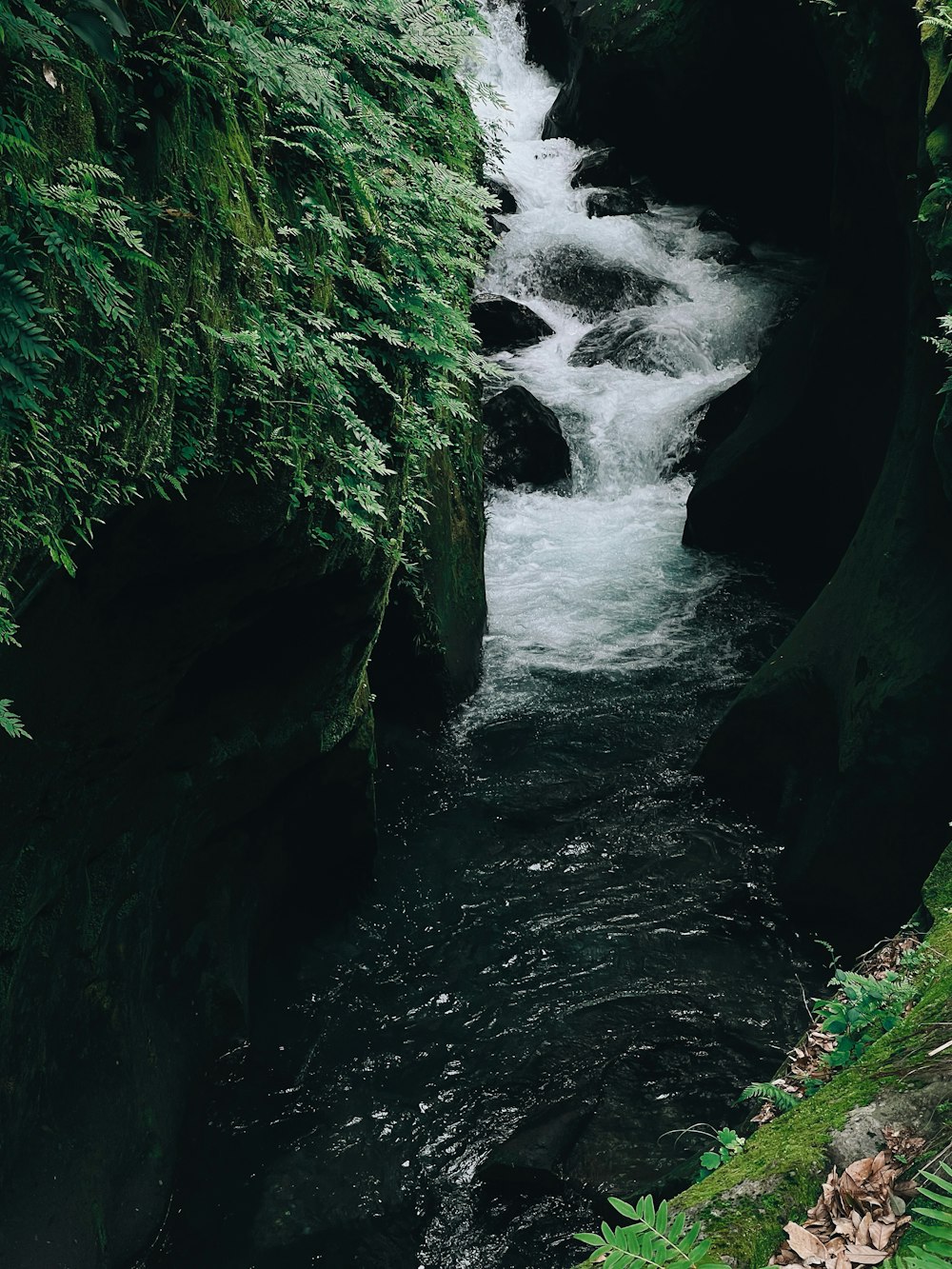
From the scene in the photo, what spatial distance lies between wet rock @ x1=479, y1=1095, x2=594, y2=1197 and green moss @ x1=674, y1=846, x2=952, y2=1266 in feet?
7.75

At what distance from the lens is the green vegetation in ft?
9.77

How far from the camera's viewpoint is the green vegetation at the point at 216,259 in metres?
2.98

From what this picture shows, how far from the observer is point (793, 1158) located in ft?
8.14

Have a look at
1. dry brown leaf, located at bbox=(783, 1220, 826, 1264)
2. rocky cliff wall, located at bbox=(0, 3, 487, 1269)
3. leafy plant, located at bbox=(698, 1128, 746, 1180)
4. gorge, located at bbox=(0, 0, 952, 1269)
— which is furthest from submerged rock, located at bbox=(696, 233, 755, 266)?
dry brown leaf, located at bbox=(783, 1220, 826, 1264)

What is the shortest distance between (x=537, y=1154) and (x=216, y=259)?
4.51 m

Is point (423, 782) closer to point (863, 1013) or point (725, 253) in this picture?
point (863, 1013)

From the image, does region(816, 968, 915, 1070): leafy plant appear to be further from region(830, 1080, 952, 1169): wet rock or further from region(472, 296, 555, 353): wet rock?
region(472, 296, 555, 353): wet rock

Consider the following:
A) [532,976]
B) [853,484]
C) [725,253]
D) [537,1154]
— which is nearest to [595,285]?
[725,253]

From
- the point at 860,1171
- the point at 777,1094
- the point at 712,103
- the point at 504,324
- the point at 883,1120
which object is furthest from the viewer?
the point at 712,103

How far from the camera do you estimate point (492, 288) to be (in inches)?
703

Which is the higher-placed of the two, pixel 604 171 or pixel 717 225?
pixel 604 171

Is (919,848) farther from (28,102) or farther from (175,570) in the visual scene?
(28,102)

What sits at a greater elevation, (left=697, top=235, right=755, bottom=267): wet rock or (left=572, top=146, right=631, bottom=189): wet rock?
(left=572, top=146, right=631, bottom=189): wet rock

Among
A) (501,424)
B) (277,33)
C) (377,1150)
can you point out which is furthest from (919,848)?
(501,424)
